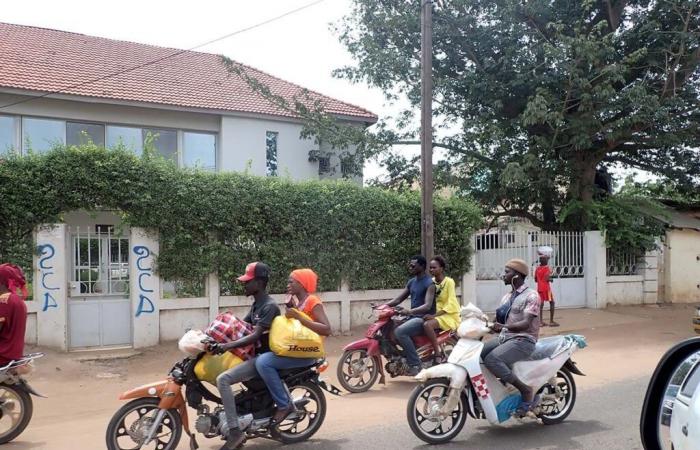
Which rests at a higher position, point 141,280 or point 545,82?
point 545,82

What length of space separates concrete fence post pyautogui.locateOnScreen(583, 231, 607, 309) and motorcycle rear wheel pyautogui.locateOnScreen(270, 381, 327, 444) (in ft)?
38.8

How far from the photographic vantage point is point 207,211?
10086 millimetres

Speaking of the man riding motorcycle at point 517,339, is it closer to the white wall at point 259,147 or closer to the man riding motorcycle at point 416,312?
the man riding motorcycle at point 416,312

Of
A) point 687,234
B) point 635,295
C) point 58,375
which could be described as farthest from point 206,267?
point 687,234

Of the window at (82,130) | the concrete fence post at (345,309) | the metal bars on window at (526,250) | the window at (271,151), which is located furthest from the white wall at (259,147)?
the metal bars on window at (526,250)

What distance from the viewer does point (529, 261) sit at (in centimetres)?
1455

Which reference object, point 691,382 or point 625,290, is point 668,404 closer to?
point 691,382

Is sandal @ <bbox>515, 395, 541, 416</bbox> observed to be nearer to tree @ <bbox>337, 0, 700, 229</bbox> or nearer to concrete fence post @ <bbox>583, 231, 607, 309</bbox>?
tree @ <bbox>337, 0, 700, 229</bbox>

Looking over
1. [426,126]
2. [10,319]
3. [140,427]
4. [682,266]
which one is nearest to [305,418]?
[140,427]

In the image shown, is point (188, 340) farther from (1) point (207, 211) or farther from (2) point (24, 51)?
(2) point (24, 51)

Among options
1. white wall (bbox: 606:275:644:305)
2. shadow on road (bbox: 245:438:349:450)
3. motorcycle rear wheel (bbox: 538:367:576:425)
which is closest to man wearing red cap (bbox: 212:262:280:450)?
shadow on road (bbox: 245:438:349:450)

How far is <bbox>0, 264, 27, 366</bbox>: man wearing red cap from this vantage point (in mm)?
5367

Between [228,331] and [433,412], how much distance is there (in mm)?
2006

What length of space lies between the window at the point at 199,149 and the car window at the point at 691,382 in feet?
49.7
